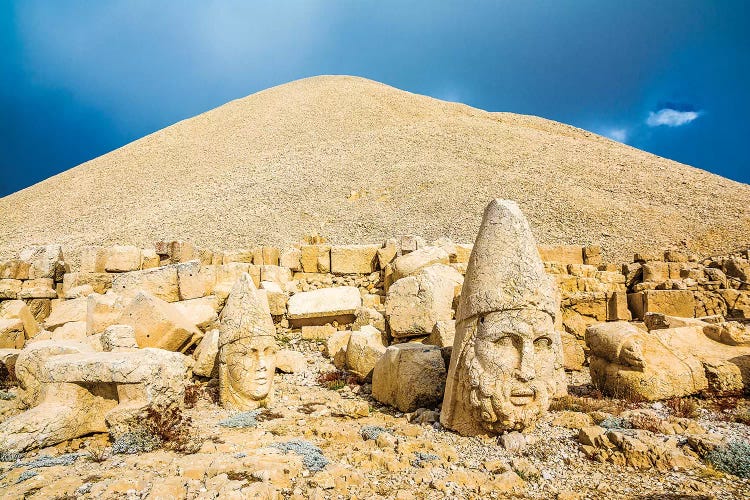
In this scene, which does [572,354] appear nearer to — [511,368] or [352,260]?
[511,368]

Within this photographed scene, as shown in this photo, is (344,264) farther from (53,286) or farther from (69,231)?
(69,231)

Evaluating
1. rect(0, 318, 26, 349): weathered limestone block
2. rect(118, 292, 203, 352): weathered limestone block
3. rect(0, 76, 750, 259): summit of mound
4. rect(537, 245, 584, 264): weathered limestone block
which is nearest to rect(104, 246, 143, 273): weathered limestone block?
rect(0, 318, 26, 349): weathered limestone block

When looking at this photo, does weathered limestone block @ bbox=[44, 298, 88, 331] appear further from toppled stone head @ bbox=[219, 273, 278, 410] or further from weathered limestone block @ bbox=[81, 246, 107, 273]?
toppled stone head @ bbox=[219, 273, 278, 410]

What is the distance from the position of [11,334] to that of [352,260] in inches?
286

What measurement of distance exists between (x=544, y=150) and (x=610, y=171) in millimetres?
4650

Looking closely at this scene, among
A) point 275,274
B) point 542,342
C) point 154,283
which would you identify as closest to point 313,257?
point 275,274

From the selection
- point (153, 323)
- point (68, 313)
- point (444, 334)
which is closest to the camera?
point (444, 334)

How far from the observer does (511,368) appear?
4328mm

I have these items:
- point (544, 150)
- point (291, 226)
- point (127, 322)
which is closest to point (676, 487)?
point (127, 322)

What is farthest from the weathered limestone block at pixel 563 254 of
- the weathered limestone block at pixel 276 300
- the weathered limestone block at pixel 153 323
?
the weathered limestone block at pixel 153 323

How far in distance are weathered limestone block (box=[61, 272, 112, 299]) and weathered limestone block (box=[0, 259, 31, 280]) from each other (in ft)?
4.20

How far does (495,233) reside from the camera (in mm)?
4684

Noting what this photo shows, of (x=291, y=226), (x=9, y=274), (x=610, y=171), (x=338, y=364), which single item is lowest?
(x=338, y=364)

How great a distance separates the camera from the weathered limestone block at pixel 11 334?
870 centimetres
